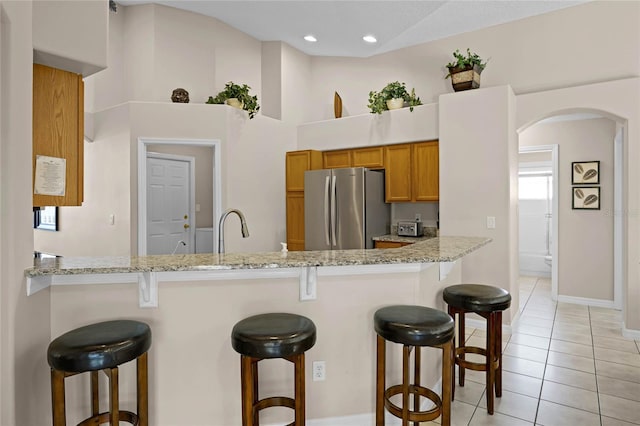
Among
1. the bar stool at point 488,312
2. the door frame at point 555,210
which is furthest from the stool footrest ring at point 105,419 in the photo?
the door frame at point 555,210

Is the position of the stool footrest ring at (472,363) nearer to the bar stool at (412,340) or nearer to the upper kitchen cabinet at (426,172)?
the bar stool at (412,340)

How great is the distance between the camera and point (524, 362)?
3.17m

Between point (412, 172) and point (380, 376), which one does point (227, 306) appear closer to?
point (380, 376)

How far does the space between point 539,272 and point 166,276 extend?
680 centimetres

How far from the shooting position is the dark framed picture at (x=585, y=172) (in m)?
4.73

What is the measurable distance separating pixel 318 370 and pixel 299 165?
3335 mm

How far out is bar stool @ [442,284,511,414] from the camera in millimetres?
2387

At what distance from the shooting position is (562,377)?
287cm

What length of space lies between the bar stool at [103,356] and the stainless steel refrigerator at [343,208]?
299 cm

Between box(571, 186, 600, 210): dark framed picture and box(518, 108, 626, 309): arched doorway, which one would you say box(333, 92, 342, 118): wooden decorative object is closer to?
box(518, 108, 626, 309): arched doorway

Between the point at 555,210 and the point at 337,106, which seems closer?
the point at 555,210

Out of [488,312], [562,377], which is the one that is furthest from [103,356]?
[562,377]

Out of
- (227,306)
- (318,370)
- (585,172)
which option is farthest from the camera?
(585,172)

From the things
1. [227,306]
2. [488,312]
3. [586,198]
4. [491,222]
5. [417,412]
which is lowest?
[417,412]
